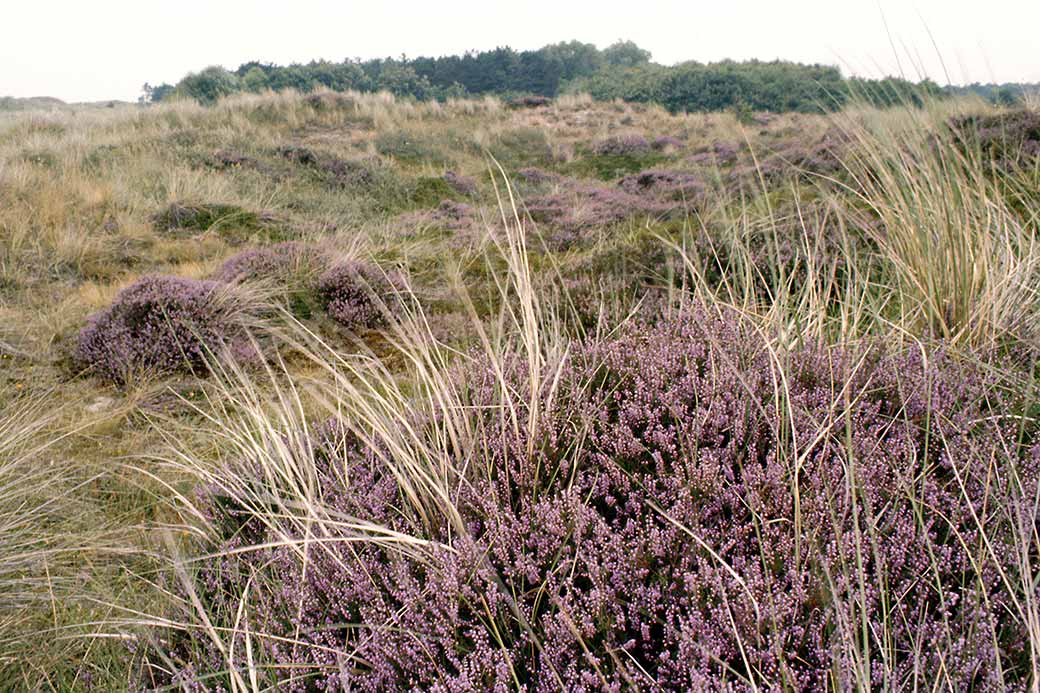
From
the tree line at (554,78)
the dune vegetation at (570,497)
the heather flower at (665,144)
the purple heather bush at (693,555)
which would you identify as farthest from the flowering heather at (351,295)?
the tree line at (554,78)

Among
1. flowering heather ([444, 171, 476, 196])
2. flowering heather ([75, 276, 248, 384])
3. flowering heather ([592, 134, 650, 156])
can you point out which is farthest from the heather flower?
flowering heather ([75, 276, 248, 384])

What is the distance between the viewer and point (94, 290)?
18.8 ft

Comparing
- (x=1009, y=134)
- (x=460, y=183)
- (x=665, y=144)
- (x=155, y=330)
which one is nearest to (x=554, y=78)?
(x=665, y=144)

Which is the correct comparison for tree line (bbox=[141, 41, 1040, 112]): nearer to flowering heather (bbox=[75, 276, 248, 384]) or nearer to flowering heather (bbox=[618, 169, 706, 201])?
flowering heather (bbox=[618, 169, 706, 201])

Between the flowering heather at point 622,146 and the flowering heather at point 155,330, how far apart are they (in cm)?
1400

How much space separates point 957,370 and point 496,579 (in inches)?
67.4

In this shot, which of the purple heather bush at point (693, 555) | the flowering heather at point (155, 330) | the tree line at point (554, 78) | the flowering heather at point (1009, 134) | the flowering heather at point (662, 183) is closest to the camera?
the purple heather bush at point (693, 555)

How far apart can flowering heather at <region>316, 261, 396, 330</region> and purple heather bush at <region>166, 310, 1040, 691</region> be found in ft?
10.6

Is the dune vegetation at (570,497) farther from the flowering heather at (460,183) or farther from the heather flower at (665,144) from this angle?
the heather flower at (665,144)

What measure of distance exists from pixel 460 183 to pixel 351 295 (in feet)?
26.1

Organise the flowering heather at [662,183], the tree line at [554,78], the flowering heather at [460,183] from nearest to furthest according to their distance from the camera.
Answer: the flowering heather at [662,183], the flowering heather at [460,183], the tree line at [554,78]

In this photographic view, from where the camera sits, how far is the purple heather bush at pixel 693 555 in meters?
1.23

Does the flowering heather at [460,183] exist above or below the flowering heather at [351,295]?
above

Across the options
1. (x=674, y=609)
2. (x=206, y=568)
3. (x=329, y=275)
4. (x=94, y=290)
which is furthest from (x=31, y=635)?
(x=94, y=290)
